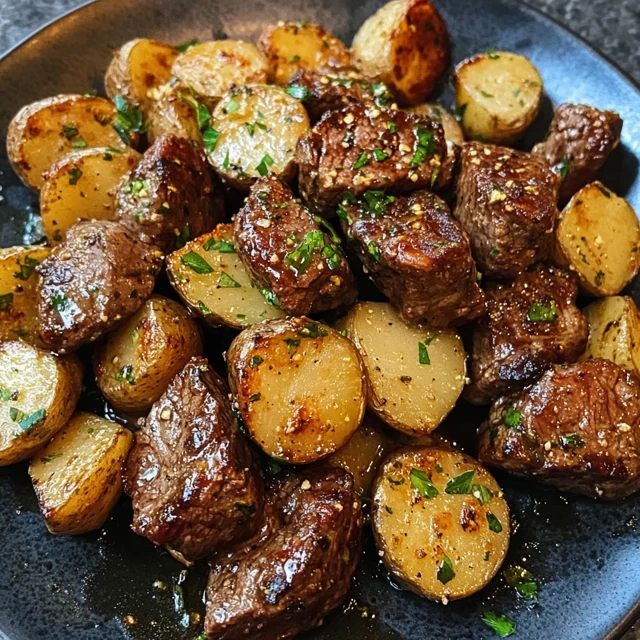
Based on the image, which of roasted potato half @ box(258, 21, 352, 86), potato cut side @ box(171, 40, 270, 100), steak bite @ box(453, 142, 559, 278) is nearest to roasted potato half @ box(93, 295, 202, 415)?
potato cut side @ box(171, 40, 270, 100)

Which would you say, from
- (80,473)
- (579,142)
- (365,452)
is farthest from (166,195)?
(579,142)

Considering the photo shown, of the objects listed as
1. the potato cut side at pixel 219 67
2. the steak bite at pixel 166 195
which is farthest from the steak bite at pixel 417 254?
the potato cut side at pixel 219 67

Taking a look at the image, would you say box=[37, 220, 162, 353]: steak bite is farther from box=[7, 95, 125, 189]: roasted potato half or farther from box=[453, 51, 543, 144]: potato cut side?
box=[453, 51, 543, 144]: potato cut side

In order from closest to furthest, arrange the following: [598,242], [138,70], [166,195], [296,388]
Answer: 1. [296,388]
2. [166,195]
3. [598,242]
4. [138,70]

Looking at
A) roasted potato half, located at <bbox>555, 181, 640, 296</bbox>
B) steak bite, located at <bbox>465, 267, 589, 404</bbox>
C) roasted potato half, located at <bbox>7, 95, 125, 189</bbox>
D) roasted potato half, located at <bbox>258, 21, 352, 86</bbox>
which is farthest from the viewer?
roasted potato half, located at <bbox>258, 21, 352, 86</bbox>

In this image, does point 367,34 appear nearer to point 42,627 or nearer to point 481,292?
point 481,292

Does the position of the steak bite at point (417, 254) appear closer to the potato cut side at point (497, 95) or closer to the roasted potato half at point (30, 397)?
the potato cut side at point (497, 95)

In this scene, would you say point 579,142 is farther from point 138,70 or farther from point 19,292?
point 19,292
